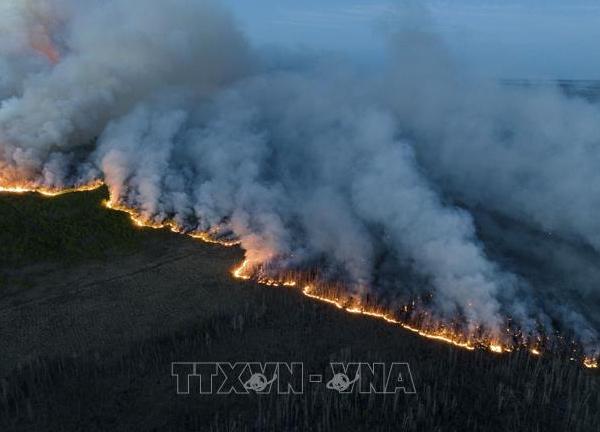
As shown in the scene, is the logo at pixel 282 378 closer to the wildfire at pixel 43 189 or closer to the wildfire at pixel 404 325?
the wildfire at pixel 404 325

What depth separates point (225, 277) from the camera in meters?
50.9

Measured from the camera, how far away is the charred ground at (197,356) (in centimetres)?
3331

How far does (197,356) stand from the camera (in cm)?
3903

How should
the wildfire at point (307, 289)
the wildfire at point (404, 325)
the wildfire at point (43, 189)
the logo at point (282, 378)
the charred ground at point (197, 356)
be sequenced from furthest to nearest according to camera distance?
the wildfire at point (43, 189), the wildfire at point (307, 289), the wildfire at point (404, 325), the logo at point (282, 378), the charred ground at point (197, 356)

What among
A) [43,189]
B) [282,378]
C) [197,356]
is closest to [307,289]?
[282,378]

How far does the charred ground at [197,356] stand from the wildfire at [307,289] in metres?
1.14

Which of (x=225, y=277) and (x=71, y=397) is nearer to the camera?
(x=71, y=397)

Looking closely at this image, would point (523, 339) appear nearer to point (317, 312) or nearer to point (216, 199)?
point (317, 312)

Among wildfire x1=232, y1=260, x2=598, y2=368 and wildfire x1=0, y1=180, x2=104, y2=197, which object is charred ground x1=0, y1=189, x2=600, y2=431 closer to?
wildfire x1=232, y1=260, x2=598, y2=368

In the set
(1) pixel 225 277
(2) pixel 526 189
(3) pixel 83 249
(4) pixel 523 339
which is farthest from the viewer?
(2) pixel 526 189

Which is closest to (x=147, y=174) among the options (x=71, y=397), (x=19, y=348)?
(x=19, y=348)

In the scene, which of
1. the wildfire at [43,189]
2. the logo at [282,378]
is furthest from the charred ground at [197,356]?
the wildfire at [43,189]

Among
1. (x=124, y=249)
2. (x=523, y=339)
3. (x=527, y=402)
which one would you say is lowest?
(x=527, y=402)

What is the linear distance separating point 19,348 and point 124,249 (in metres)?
18.0
